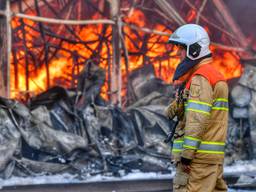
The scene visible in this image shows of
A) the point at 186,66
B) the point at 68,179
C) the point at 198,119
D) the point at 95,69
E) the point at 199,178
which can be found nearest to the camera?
the point at 198,119

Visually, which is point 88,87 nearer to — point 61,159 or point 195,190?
point 61,159

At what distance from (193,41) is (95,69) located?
446 cm

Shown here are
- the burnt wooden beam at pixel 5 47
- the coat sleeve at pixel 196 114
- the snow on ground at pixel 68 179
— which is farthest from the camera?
the burnt wooden beam at pixel 5 47

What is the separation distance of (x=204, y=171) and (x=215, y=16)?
5882 millimetres

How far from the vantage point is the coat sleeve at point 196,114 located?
4.60 metres

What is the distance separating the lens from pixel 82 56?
9.65 meters

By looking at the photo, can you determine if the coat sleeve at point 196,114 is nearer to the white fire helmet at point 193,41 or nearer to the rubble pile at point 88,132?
the white fire helmet at point 193,41

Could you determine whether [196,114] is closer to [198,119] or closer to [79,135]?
[198,119]

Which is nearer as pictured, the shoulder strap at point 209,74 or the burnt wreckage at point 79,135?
the shoulder strap at point 209,74

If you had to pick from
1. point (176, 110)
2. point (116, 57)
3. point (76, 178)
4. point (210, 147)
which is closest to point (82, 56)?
point (116, 57)

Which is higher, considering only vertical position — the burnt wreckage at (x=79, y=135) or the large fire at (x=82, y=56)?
the large fire at (x=82, y=56)

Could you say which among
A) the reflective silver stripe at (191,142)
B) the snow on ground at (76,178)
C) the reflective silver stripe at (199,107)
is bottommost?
the snow on ground at (76,178)

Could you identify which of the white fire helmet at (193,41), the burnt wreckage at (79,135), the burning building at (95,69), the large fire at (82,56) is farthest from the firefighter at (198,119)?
the large fire at (82,56)

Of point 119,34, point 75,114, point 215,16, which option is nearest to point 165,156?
point 75,114
